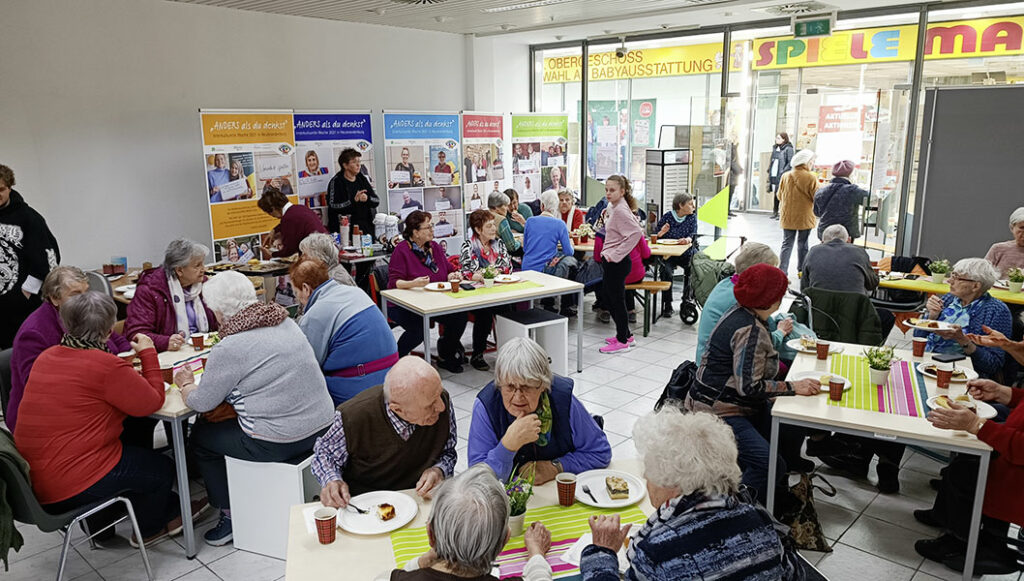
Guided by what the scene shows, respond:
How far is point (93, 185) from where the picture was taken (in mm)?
6945

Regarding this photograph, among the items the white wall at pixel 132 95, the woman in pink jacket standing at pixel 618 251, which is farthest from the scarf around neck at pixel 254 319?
the white wall at pixel 132 95

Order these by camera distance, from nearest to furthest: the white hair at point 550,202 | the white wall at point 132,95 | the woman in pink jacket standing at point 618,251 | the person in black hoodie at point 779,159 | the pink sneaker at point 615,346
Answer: the white wall at point 132,95 < the woman in pink jacket standing at point 618,251 < the pink sneaker at point 615,346 < the white hair at point 550,202 < the person in black hoodie at point 779,159

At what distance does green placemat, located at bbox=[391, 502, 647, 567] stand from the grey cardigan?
47.0 inches

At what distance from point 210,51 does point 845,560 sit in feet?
24.4

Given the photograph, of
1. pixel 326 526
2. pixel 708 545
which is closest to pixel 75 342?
pixel 326 526

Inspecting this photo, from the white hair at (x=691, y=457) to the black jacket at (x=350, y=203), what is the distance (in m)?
6.76

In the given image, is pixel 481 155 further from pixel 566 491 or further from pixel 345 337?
pixel 566 491

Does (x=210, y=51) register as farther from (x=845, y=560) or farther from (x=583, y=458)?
(x=845, y=560)

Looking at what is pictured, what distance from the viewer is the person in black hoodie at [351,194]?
8.23m

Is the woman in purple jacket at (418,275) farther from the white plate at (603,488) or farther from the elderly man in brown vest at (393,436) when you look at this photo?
the white plate at (603,488)

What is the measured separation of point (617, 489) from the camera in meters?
2.54

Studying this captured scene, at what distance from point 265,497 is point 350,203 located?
5269mm

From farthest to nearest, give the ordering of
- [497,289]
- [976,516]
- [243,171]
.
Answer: [243,171] < [497,289] < [976,516]

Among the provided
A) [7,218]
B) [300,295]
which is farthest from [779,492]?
[7,218]
